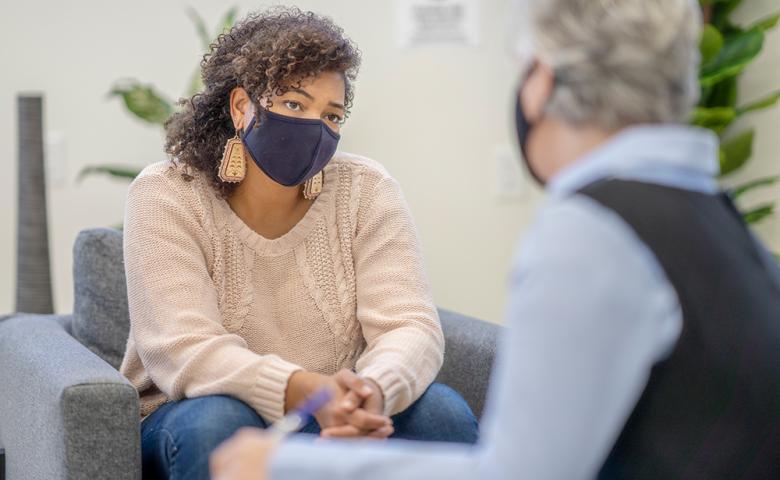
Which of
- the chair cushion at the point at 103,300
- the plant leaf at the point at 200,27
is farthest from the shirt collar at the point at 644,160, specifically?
the plant leaf at the point at 200,27

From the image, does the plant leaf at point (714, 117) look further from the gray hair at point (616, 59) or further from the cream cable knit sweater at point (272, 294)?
the gray hair at point (616, 59)

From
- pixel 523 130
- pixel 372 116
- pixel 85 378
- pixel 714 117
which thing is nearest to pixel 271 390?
pixel 85 378

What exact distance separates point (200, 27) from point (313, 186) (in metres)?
0.94

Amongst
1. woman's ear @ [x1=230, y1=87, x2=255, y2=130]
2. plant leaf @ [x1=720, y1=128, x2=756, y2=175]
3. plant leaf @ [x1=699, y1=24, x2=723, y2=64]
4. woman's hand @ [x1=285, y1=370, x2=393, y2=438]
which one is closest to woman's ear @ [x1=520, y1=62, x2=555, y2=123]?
woman's hand @ [x1=285, y1=370, x2=393, y2=438]

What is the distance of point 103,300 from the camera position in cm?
199

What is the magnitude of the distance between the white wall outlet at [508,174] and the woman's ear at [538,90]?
2.07 metres

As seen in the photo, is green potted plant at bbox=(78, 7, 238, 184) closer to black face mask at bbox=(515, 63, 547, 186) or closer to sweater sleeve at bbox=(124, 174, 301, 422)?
sweater sleeve at bbox=(124, 174, 301, 422)

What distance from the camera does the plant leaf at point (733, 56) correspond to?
2.73m

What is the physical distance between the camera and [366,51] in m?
2.95

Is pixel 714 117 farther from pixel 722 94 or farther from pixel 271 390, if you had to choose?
pixel 271 390

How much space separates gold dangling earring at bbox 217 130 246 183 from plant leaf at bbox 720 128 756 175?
149 centimetres

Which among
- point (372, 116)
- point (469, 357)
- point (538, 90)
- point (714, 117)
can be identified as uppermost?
point (538, 90)

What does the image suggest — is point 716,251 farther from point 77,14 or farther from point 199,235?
point 77,14

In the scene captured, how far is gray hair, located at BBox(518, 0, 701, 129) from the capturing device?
3.06ft
